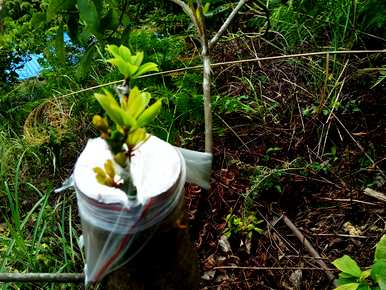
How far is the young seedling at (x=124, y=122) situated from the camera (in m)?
0.77

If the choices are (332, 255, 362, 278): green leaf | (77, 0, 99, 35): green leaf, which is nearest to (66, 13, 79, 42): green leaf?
(77, 0, 99, 35): green leaf

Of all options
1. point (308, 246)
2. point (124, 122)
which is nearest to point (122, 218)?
point (124, 122)

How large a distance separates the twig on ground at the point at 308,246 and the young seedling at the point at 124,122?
100cm

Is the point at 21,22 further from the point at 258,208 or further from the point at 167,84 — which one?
the point at 258,208

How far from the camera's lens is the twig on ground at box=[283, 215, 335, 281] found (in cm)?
163

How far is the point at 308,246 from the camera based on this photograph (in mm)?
1738

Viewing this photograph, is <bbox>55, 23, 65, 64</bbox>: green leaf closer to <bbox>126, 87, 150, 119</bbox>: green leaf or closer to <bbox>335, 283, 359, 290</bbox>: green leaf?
<bbox>126, 87, 150, 119</bbox>: green leaf

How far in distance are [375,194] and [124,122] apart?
1355 millimetres

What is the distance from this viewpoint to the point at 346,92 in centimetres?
227

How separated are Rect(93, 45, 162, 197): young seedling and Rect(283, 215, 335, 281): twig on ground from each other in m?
1.00

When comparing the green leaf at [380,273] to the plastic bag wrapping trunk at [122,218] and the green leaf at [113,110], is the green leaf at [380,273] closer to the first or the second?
the plastic bag wrapping trunk at [122,218]

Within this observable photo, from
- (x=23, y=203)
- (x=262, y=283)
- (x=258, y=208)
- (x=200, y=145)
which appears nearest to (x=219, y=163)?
(x=200, y=145)

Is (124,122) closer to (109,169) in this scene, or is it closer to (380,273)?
(109,169)

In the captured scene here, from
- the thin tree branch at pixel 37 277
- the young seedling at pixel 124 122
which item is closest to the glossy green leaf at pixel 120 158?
the young seedling at pixel 124 122
